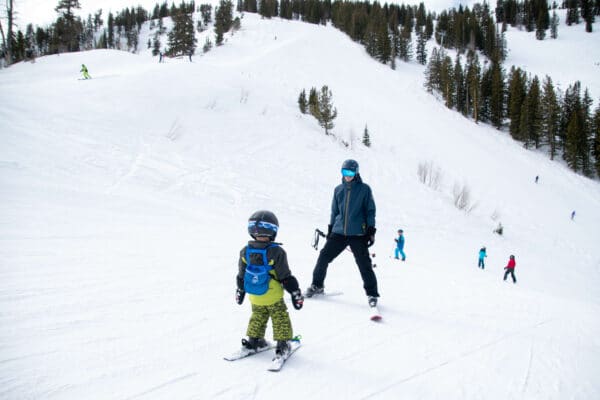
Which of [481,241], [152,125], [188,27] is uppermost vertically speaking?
[188,27]

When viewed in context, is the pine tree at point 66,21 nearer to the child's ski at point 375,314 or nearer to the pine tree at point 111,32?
the pine tree at point 111,32

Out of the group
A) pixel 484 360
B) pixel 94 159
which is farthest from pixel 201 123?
pixel 484 360

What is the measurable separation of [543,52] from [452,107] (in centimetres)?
4673

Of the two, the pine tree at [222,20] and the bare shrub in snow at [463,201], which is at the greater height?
the pine tree at [222,20]

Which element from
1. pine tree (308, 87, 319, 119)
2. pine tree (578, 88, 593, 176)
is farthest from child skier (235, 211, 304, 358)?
pine tree (578, 88, 593, 176)

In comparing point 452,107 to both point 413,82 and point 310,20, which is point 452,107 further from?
point 310,20

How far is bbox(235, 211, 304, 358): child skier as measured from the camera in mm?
2715

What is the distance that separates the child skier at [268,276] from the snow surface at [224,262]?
41cm

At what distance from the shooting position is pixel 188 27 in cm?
5528

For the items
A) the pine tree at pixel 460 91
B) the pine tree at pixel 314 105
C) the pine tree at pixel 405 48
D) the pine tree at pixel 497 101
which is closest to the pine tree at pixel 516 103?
the pine tree at pixel 497 101

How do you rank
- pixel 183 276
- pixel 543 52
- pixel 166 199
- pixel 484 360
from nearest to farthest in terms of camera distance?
pixel 484 360, pixel 183 276, pixel 166 199, pixel 543 52

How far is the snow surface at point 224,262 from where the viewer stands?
2709mm

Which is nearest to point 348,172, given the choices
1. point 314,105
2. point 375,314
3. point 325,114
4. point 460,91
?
point 375,314

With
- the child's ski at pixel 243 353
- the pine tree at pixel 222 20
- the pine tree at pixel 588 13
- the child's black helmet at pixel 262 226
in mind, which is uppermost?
the pine tree at pixel 588 13
